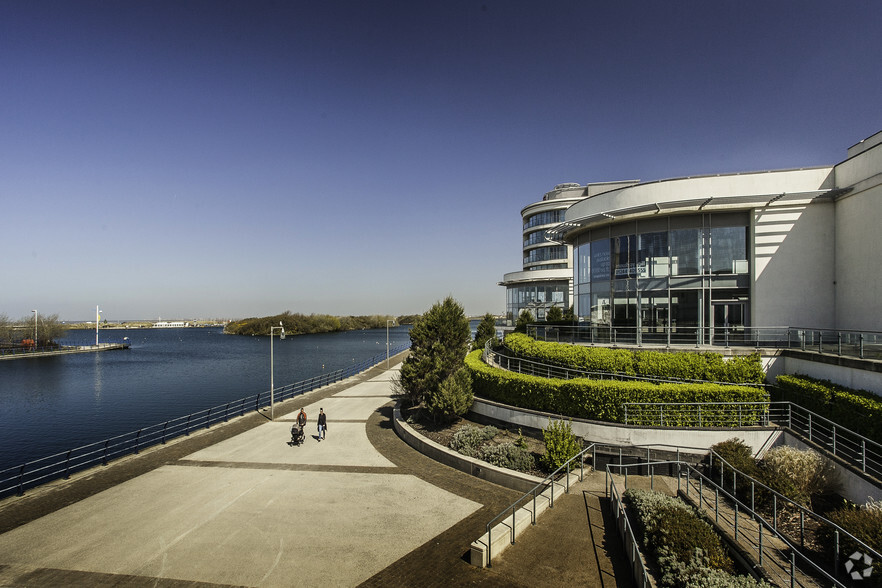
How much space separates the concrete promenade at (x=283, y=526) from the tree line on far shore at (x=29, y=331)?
102966mm

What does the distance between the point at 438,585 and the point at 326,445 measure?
10572 mm

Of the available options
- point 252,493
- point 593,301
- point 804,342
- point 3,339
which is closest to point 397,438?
point 252,493

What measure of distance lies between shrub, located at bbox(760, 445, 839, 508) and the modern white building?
8.02 metres

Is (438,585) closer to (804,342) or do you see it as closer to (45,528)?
(45,528)

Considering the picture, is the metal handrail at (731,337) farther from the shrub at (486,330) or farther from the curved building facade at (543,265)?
the curved building facade at (543,265)

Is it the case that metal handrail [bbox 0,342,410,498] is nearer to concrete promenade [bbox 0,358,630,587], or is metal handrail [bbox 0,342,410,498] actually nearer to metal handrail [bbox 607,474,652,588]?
concrete promenade [bbox 0,358,630,587]

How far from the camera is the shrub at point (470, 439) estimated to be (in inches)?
571

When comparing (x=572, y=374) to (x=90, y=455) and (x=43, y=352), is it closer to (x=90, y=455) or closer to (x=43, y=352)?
(x=90, y=455)

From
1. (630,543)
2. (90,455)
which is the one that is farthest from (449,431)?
(90,455)

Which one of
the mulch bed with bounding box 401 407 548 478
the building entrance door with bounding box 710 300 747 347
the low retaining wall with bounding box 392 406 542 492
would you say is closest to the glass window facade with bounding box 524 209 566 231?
the building entrance door with bounding box 710 300 747 347

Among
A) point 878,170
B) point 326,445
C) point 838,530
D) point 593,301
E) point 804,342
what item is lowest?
point 326,445

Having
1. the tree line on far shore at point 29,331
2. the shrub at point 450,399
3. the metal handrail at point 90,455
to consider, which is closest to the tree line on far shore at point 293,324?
the tree line on far shore at point 29,331

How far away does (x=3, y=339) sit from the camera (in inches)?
3570

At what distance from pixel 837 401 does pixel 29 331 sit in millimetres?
130734
